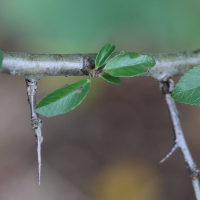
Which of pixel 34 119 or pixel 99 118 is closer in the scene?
pixel 34 119

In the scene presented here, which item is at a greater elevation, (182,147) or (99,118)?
(99,118)

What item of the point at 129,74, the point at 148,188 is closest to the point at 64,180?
the point at 148,188

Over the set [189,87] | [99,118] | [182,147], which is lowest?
[182,147]

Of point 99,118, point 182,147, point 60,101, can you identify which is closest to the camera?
point 60,101

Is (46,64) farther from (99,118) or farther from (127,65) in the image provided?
(99,118)

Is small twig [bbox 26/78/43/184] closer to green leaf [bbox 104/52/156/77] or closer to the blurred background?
green leaf [bbox 104/52/156/77]

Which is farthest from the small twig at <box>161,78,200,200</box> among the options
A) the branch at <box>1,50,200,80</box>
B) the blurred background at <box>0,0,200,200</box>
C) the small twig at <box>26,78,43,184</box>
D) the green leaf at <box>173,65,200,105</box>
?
the blurred background at <box>0,0,200,200</box>

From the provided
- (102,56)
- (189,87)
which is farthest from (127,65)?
(189,87)

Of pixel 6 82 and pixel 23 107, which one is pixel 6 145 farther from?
pixel 6 82
